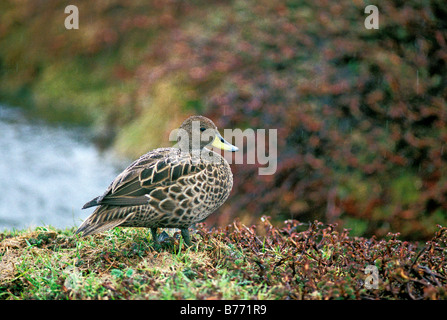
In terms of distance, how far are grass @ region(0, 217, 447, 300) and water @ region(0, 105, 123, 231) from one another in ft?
7.70

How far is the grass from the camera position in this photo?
7.87 ft

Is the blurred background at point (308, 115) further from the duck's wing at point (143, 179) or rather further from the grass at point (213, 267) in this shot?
the duck's wing at point (143, 179)

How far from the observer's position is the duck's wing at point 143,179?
269 cm

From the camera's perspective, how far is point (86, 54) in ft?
28.0

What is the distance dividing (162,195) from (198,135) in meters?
0.44

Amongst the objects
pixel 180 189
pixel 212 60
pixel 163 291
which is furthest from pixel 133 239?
pixel 212 60

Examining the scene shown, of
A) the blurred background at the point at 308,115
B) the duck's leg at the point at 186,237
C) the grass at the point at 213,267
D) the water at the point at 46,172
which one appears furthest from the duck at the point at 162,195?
the water at the point at 46,172

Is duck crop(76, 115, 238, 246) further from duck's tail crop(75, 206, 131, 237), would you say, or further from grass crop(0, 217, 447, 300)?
grass crop(0, 217, 447, 300)

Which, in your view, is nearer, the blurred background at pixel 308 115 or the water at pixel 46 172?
the blurred background at pixel 308 115

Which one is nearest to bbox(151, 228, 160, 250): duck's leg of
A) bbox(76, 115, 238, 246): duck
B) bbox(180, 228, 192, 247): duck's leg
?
bbox(76, 115, 238, 246): duck

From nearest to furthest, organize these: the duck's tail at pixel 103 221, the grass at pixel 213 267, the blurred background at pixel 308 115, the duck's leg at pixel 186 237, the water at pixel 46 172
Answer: the grass at pixel 213 267 → the duck's tail at pixel 103 221 → the duck's leg at pixel 186 237 → the blurred background at pixel 308 115 → the water at pixel 46 172

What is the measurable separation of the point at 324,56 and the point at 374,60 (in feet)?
1.47

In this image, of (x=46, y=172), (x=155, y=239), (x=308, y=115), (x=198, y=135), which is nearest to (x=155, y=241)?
(x=155, y=239)
